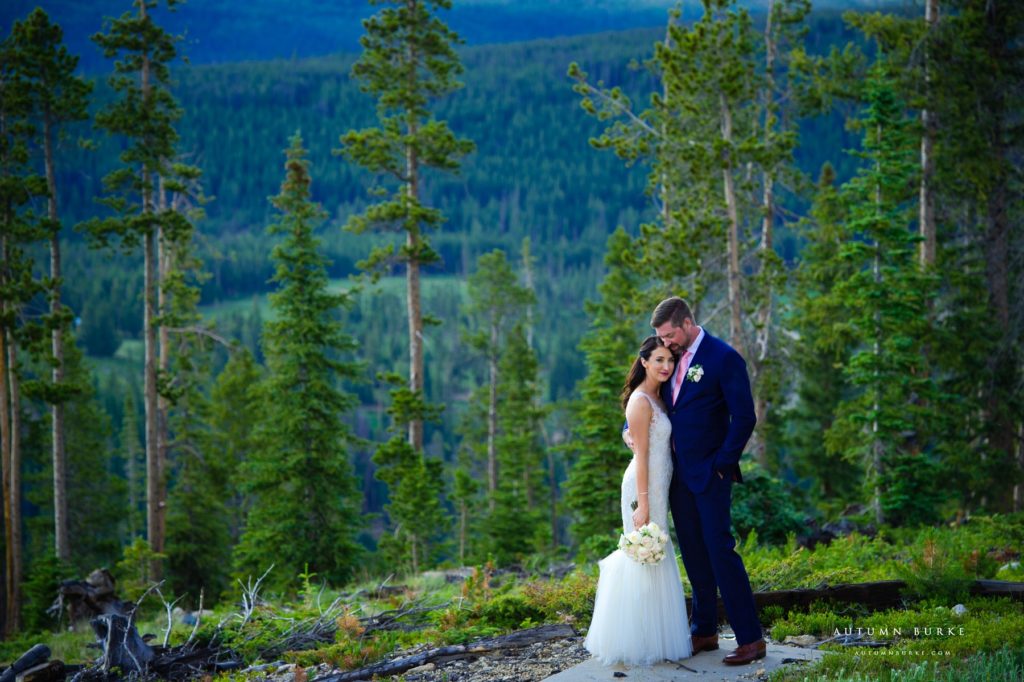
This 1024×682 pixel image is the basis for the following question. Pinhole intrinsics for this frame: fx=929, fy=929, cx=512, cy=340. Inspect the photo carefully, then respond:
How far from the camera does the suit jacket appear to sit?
22.7 feet

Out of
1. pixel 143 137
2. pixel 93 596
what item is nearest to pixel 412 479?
pixel 93 596

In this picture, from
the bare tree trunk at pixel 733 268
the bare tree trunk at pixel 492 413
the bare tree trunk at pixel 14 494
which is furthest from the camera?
the bare tree trunk at pixel 492 413

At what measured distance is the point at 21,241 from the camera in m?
25.8

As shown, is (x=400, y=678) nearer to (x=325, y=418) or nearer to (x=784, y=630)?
(x=784, y=630)

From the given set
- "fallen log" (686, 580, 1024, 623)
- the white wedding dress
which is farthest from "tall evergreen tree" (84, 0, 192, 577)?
the white wedding dress

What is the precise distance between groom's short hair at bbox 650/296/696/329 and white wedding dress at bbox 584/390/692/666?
686 millimetres

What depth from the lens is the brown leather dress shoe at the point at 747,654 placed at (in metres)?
7.14

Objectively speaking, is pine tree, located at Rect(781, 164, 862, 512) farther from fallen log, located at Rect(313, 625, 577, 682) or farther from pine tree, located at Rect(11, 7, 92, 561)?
fallen log, located at Rect(313, 625, 577, 682)

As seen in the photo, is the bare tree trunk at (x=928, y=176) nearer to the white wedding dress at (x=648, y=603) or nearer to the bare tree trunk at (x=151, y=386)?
the white wedding dress at (x=648, y=603)

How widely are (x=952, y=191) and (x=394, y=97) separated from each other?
1517cm

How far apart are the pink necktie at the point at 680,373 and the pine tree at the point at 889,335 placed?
41.9 ft

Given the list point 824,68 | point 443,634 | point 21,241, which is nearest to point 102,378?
point 21,241

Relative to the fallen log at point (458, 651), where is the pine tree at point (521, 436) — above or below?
Result: below

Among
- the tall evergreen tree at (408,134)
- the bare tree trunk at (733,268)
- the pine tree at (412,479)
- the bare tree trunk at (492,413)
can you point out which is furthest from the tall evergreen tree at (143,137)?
the bare tree trunk at (492,413)
